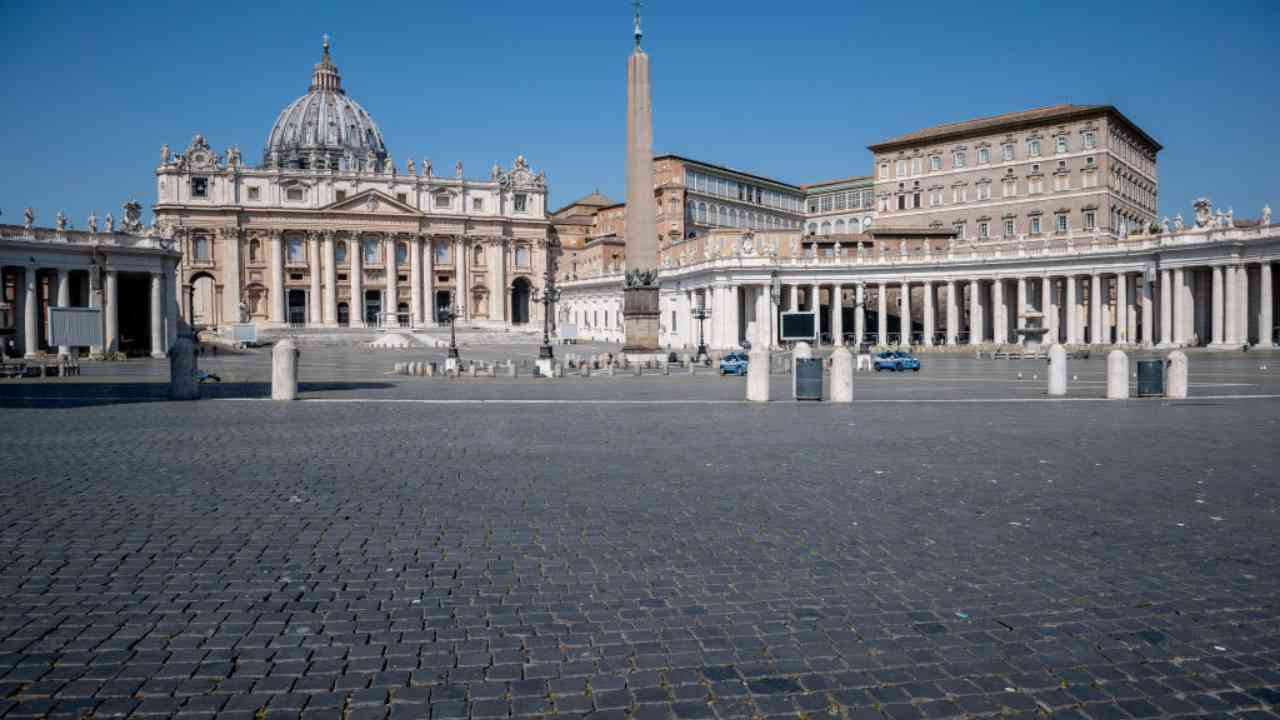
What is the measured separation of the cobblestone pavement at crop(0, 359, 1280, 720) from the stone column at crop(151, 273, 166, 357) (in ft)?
184

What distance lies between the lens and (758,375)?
21.2 m

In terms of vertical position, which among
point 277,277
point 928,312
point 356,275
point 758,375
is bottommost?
point 758,375

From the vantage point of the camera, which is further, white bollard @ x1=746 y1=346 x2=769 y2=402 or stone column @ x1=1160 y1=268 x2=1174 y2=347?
stone column @ x1=1160 y1=268 x2=1174 y2=347

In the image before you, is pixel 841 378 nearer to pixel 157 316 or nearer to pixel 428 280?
pixel 157 316

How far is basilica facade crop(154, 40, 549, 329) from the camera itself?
98625 millimetres

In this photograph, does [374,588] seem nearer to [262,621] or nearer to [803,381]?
[262,621]

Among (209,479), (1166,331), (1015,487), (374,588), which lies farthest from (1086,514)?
(1166,331)

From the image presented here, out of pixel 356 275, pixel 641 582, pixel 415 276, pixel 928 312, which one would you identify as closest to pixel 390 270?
pixel 415 276

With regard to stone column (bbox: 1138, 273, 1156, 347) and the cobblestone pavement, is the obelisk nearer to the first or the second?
the cobblestone pavement

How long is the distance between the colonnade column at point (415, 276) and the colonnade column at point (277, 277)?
1363cm

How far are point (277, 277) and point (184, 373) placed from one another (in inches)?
3282

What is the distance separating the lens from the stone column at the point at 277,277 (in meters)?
100

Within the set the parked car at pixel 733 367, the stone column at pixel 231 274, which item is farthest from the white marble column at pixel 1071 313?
the stone column at pixel 231 274

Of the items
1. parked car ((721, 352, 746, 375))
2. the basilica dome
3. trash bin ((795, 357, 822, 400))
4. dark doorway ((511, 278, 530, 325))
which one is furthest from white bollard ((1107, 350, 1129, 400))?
the basilica dome
